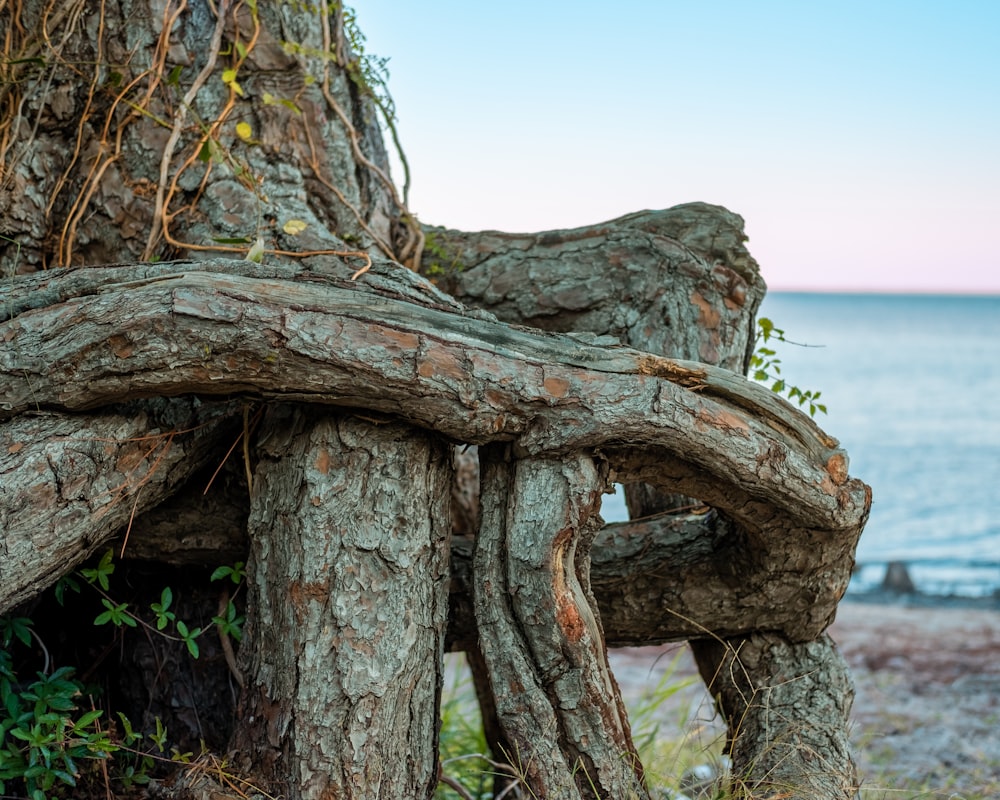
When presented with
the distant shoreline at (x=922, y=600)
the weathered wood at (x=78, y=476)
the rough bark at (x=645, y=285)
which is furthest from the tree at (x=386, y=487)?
the distant shoreline at (x=922, y=600)

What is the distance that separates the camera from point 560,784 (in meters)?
2.04

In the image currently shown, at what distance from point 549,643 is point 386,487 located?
0.51m

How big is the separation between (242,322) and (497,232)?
4.77 feet

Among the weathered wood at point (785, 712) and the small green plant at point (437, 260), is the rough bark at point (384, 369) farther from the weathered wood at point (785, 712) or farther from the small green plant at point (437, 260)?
the small green plant at point (437, 260)

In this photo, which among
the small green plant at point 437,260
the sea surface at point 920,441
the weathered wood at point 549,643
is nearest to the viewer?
the weathered wood at point 549,643

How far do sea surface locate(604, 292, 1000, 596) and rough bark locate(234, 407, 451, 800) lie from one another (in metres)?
1.59

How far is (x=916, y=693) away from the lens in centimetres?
592

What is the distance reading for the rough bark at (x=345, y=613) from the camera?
2018 millimetres

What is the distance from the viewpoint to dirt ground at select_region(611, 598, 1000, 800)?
4169 millimetres

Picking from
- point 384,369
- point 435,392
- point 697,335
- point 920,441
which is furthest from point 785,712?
point 920,441

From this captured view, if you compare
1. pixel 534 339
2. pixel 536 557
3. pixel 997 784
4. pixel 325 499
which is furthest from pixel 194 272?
pixel 997 784

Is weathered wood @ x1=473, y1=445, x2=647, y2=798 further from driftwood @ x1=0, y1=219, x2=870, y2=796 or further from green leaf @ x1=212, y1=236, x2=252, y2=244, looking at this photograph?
green leaf @ x1=212, y1=236, x2=252, y2=244

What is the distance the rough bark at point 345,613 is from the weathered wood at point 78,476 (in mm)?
248

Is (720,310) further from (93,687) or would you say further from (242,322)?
(93,687)
